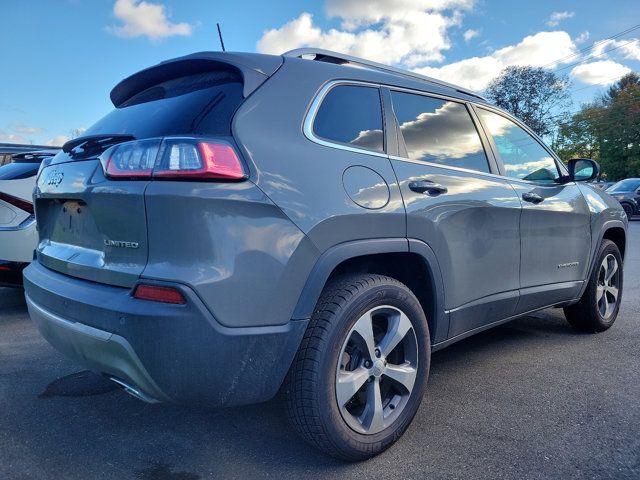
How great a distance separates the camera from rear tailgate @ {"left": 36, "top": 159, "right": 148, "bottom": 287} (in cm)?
197

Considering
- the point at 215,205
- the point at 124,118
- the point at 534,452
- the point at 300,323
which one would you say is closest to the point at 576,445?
the point at 534,452

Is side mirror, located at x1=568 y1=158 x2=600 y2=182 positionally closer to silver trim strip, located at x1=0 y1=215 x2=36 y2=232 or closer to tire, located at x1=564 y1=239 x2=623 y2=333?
tire, located at x1=564 y1=239 x2=623 y2=333

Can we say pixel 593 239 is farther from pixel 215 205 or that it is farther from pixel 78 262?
pixel 78 262

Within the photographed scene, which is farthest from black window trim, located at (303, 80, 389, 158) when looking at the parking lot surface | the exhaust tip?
the parking lot surface

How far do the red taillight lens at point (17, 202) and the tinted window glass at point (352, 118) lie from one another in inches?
133

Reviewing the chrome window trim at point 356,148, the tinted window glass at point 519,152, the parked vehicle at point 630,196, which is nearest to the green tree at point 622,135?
the parked vehicle at point 630,196

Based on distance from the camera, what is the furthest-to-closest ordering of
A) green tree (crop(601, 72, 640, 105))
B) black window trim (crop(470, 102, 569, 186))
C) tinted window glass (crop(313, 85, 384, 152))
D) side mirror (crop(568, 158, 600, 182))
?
green tree (crop(601, 72, 640, 105)) → side mirror (crop(568, 158, 600, 182)) → black window trim (crop(470, 102, 569, 186)) → tinted window glass (crop(313, 85, 384, 152))

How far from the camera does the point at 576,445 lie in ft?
8.09

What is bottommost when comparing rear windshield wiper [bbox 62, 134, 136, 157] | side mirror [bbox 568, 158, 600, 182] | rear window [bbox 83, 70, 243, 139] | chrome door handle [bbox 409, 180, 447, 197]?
side mirror [bbox 568, 158, 600, 182]

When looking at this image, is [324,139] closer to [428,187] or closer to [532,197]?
[428,187]

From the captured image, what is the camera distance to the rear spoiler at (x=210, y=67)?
2197 millimetres

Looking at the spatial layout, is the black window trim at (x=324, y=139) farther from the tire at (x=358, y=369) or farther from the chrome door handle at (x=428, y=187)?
the tire at (x=358, y=369)

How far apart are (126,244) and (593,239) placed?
142 inches

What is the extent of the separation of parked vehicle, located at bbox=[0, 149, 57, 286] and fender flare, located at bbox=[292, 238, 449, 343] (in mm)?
3426
